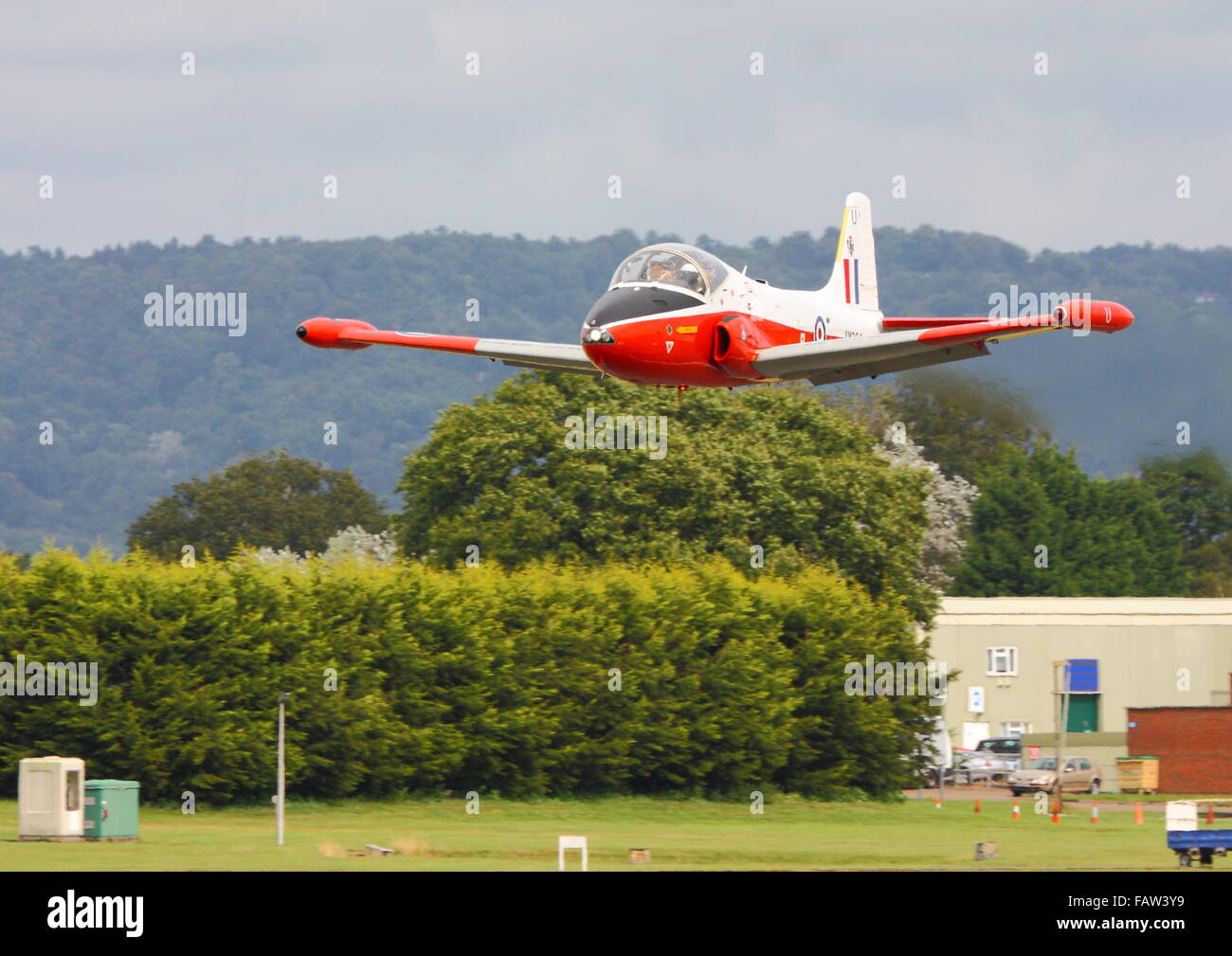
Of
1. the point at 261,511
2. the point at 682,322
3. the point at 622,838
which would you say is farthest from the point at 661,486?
the point at 261,511

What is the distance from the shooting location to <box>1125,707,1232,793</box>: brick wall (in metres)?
63.9

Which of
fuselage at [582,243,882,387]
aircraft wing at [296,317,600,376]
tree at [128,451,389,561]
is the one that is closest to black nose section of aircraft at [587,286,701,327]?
fuselage at [582,243,882,387]

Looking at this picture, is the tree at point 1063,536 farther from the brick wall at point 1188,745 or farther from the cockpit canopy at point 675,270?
the cockpit canopy at point 675,270

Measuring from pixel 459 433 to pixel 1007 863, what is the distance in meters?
43.4

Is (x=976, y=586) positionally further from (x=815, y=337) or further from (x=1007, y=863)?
(x=815, y=337)

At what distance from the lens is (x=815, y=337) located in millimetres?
32875

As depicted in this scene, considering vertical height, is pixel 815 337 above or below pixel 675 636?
above

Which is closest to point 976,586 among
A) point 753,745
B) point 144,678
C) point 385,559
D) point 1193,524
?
point 1193,524

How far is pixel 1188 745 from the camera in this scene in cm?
6475

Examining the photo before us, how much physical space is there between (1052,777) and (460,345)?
139 ft

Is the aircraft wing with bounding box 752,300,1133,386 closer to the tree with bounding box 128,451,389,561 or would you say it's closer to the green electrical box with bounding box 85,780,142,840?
the green electrical box with bounding box 85,780,142,840

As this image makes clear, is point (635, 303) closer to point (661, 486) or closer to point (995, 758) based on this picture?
point (661, 486)

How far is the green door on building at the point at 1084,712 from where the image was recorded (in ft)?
269

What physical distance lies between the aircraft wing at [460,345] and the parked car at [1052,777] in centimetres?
3958
